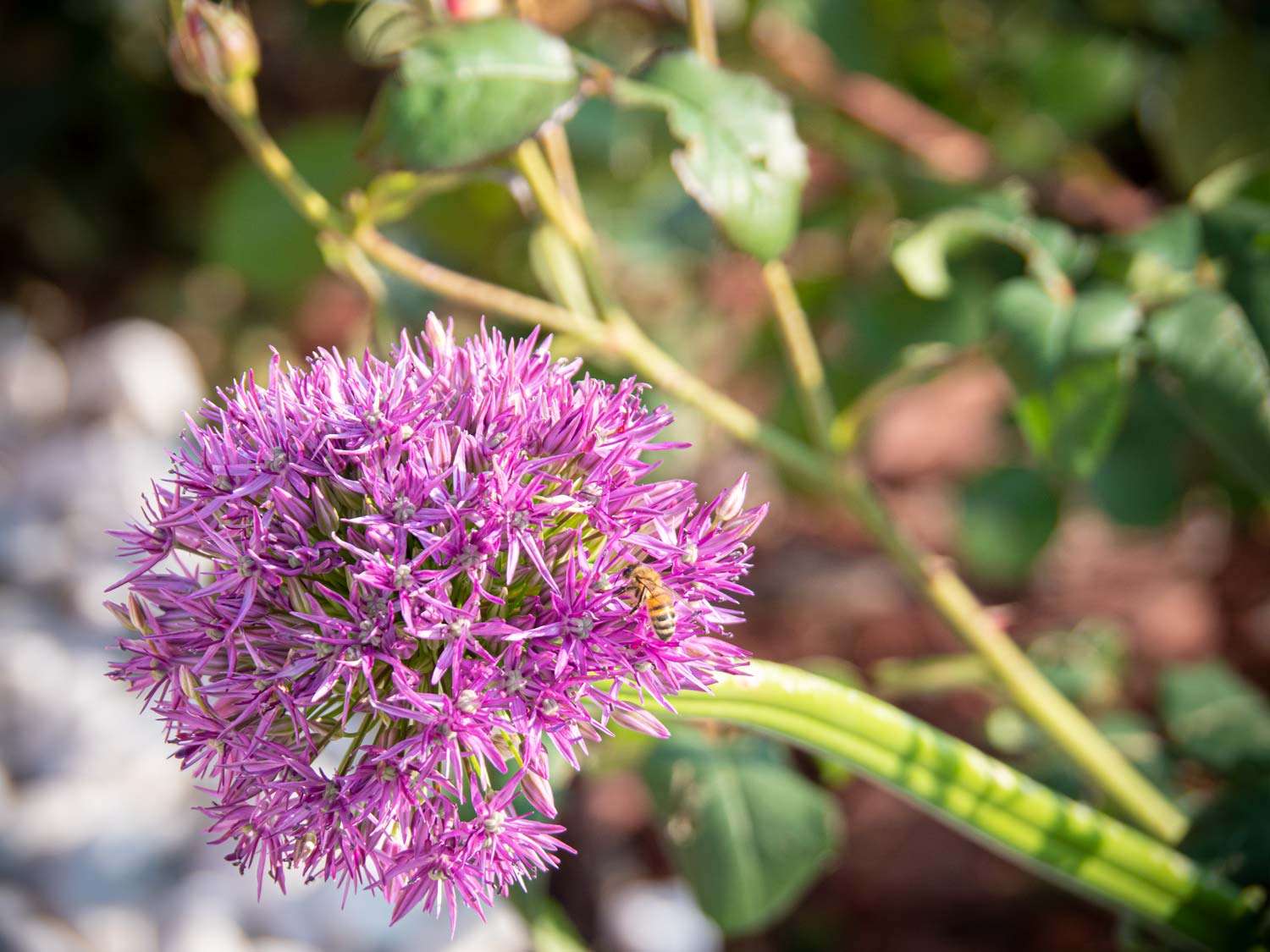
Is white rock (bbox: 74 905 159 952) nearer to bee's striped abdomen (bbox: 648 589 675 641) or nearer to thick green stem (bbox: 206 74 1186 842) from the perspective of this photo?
thick green stem (bbox: 206 74 1186 842)

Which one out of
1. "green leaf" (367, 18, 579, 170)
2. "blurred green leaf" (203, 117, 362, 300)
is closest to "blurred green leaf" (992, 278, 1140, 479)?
"green leaf" (367, 18, 579, 170)

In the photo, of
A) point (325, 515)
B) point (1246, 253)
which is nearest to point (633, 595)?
point (325, 515)

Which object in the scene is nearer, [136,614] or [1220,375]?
[136,614]

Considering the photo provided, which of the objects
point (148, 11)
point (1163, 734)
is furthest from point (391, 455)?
point (148, 11)

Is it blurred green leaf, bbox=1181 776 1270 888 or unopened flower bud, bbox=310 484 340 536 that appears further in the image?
blurred green leaf, bbox=1181 776 1270 888

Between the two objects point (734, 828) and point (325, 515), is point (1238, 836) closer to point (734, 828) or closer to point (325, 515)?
point (734, 828)

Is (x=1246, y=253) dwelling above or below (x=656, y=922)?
above
